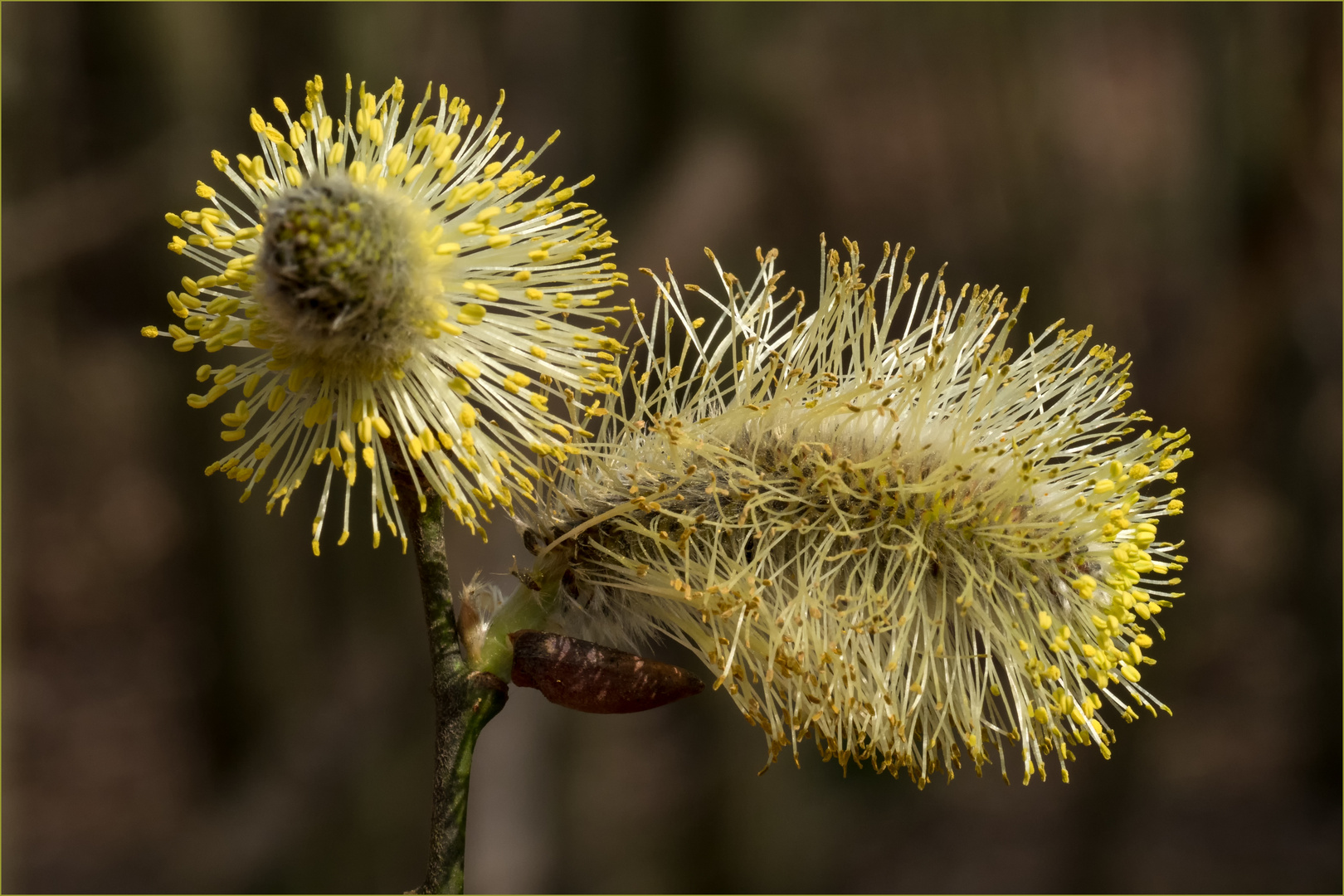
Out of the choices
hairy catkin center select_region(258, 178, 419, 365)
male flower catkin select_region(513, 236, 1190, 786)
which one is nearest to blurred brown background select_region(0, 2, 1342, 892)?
male flower catkin select_region(513, 236, 1190, 786)

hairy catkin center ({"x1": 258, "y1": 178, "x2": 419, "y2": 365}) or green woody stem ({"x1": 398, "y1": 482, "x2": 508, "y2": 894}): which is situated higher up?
hairy catkin center ({"x1": 258, "y1": 178, "x2": 419, "y2": 365})

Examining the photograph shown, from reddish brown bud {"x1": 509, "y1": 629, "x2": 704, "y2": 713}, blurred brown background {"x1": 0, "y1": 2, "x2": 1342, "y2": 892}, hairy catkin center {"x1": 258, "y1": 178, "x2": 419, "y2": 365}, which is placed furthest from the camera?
blurred brown background {"x1": 0, "y1": 2, "x2": 1342, "y2": 892}

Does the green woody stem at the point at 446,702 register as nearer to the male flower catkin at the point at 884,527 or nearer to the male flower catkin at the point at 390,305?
the male flower catkin at the point at 390,305

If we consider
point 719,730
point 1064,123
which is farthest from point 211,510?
point 1064,123

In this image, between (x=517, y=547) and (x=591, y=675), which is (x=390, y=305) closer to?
(x=591, y=675)

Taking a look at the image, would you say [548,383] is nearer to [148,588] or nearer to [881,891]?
[881,891]

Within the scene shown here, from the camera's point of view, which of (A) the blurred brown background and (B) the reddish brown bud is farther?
(A) the blurred brown background

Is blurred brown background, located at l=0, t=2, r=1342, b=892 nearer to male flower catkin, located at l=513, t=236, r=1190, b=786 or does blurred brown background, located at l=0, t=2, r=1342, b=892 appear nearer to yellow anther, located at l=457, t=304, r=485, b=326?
male flower catkin, located at l=513, t=236, r=1190, b=786
